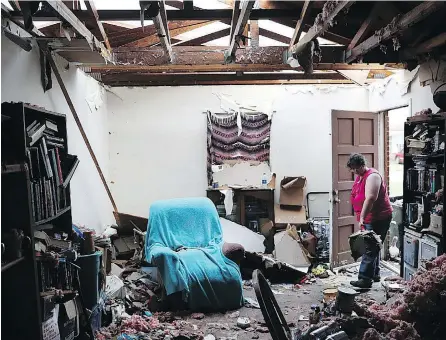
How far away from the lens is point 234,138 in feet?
21.5

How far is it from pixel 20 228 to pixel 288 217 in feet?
14.9

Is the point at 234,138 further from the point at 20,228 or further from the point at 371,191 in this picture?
the point at 20,228

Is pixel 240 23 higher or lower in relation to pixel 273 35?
lower

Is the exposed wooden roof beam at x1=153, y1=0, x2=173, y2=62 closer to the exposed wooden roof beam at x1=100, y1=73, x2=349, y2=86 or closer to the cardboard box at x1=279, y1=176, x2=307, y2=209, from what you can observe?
the exposed wooden roof beam at x1=100, y1=73, x2=349, y2=86

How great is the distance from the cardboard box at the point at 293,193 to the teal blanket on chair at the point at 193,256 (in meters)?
1.88

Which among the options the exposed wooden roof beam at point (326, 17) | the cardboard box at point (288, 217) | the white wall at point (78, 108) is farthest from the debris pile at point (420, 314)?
the cardboard box at point (288, 217)

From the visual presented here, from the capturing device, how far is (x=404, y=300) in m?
2.66

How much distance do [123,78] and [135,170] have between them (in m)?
1.57

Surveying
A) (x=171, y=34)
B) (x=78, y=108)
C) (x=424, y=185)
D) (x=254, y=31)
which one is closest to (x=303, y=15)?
(x=254, y=31)

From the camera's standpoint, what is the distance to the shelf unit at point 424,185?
374 centimetres

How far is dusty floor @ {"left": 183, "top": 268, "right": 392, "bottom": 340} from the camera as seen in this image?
A: 361 cm

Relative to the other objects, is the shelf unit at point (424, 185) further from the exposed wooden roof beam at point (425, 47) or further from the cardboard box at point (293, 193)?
the cardboard box at point (293, 193)

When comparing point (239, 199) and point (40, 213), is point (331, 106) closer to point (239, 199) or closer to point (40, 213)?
point (239, 199)

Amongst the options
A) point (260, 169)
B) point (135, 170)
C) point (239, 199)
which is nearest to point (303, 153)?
point (260, 169)
